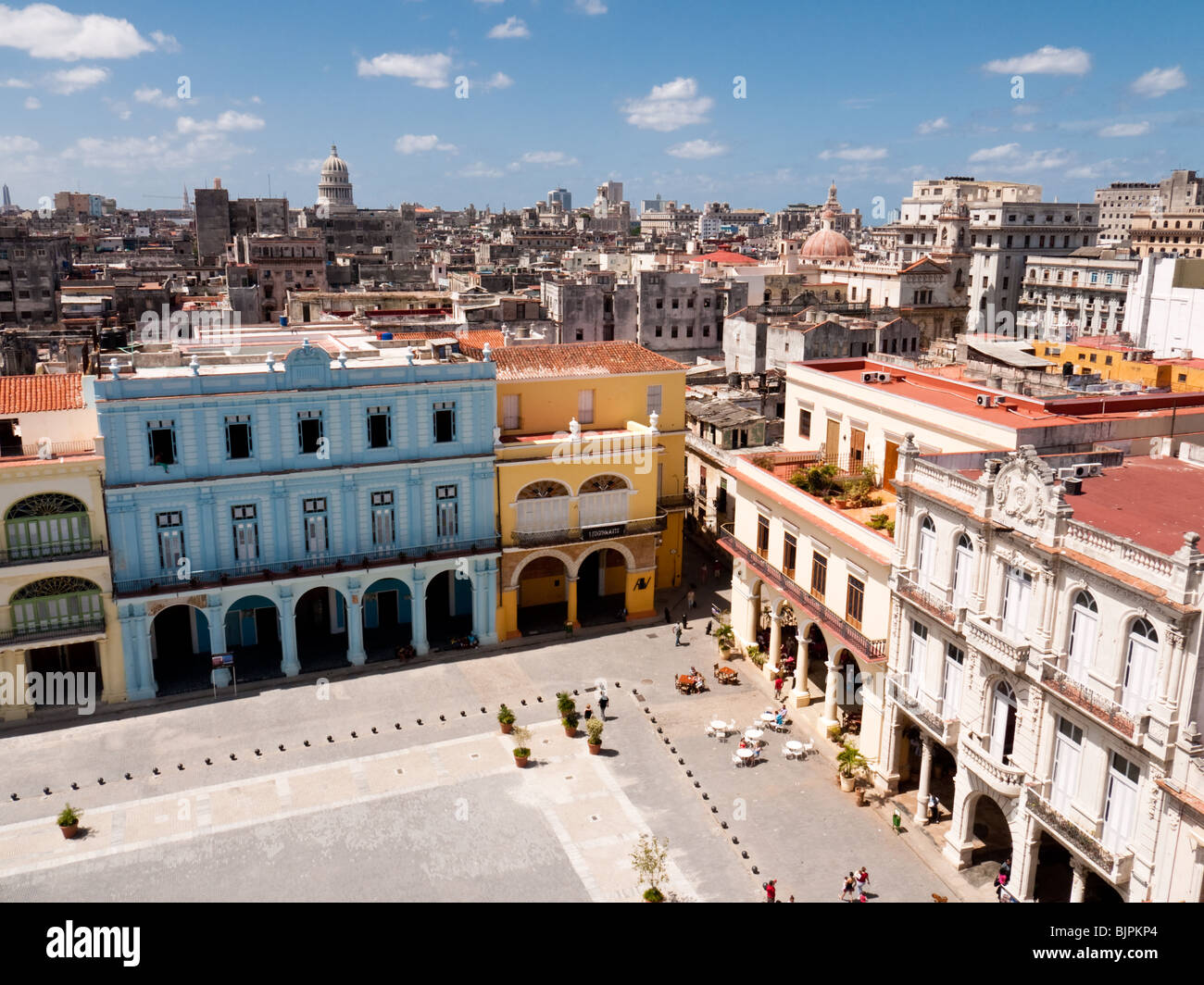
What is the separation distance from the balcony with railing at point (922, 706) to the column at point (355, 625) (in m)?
22.5

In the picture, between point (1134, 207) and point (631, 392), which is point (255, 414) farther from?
point (1134, 207)

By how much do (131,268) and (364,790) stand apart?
13338 cm

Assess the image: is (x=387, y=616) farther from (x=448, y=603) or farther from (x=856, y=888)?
(x=856, y=888)

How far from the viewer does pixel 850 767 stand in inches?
1313

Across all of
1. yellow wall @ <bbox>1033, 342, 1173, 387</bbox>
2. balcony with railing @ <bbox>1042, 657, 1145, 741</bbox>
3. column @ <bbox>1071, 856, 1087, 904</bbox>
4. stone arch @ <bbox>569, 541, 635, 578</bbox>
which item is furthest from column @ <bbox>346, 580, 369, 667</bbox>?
yellow wall @ <bbox>1033, 342, 1173, 387</bbox>

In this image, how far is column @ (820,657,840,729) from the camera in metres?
36.9

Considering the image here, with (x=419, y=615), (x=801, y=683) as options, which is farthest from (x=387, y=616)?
(x=801, y=683)

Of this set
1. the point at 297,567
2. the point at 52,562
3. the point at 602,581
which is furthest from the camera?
the point at 602,581

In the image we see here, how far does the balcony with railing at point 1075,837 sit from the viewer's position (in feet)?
75.5

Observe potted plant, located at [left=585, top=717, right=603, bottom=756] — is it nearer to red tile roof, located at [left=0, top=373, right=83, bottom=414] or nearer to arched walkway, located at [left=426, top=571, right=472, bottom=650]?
arched walkway, located at [left=426, top=571, right=472, bottom=650]

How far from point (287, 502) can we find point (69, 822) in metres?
14.6

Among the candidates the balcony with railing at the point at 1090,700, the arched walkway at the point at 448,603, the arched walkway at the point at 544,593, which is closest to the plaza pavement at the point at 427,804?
the arched walkway at the point at 448,603

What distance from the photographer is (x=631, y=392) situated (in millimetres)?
48938

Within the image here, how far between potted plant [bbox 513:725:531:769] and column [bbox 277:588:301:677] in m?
11.4
